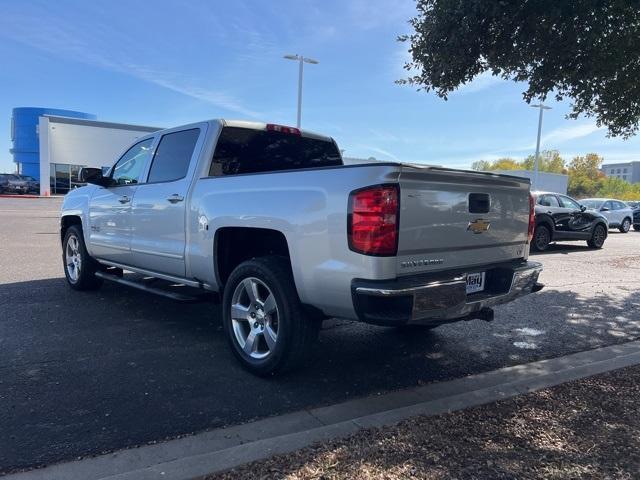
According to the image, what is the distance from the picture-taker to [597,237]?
15.1m

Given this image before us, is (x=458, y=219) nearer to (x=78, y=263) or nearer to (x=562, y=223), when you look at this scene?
(x=78, y=263)

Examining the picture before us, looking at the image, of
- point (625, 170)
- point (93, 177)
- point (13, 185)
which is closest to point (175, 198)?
point (93, 177)

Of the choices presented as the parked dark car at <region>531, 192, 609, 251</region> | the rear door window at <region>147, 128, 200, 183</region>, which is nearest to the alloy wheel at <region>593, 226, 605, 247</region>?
the parked dark car at <region>531, 192, 609, 251</region>

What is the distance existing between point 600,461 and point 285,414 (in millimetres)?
1885

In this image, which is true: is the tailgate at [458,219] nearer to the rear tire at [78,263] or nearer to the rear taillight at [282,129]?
the rear taillight at [282,129]

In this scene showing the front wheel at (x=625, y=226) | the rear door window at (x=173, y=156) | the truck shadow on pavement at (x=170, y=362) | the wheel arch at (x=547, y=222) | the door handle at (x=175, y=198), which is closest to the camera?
the truck shadow on pavement at (x=170, y=362)

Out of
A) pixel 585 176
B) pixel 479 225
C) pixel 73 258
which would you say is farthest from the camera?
pixel 585 176

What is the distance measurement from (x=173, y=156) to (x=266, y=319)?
2.17 metres

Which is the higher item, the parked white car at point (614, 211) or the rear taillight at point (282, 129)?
the rear taillight at point (282, 129)

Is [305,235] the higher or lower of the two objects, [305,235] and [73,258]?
the higher

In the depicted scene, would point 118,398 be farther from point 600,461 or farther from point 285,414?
point 600,461

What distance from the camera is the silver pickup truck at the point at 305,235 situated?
10.8ft

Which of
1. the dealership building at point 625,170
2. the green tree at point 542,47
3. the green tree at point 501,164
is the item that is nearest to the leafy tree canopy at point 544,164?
the green tree at point 501,164

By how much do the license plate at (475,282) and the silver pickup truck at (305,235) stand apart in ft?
0.05
